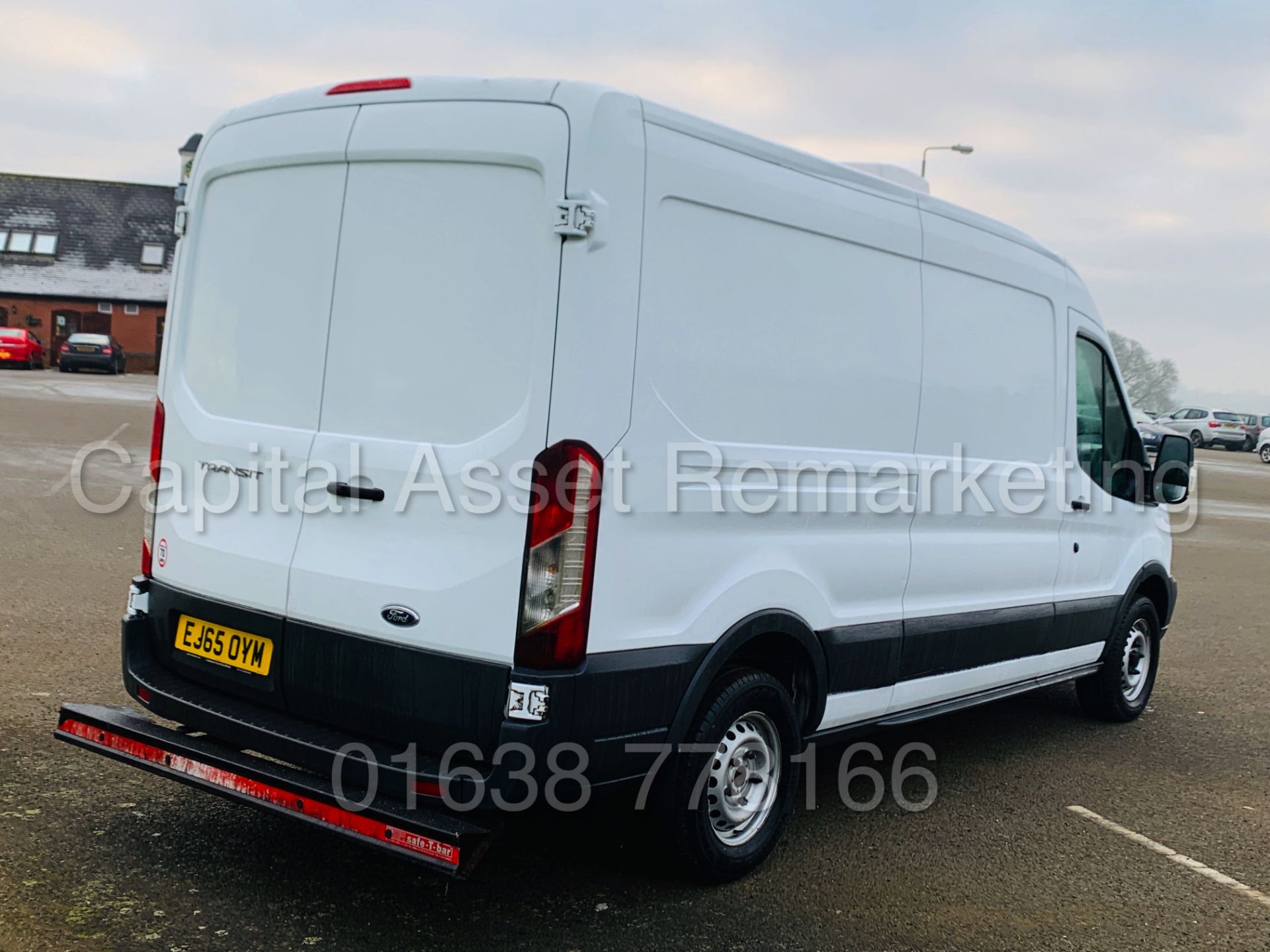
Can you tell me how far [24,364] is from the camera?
45062 millimetres

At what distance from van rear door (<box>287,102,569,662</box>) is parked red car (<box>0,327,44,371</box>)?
44.3 metres

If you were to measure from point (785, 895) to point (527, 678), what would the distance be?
53.8 inches

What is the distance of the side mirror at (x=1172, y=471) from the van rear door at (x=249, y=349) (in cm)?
465

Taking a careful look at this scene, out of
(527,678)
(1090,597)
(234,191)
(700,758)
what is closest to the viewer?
(527,678)

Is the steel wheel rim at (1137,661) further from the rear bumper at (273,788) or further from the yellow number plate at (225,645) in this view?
the yellow number plate at (225,645)

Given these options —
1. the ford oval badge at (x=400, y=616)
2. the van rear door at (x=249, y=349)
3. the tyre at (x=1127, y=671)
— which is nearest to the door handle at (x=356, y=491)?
the van rear door at (x=249, y=349)

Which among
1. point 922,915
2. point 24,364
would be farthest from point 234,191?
point 24,364

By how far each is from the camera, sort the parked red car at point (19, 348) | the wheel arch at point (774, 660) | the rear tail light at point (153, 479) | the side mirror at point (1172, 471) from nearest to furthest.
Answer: the wheel arch at point (774, 660), the rear tail light at point (153, 479), the side mirror at point (1172, 471), the parked red car at point (19, 348)

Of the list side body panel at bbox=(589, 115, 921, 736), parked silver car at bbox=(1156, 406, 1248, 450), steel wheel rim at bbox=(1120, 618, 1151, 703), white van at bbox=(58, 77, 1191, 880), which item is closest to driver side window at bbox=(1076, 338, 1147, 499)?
steel wheel rim at bbox=(1120, 618, 1151, 703)

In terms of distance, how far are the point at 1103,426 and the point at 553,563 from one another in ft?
13.3

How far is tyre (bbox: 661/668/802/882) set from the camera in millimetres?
4230

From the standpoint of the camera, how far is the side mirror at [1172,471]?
22.8 ft

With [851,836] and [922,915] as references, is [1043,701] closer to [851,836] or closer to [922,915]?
[851,836]

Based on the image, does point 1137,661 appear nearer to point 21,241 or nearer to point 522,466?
point 522,466
